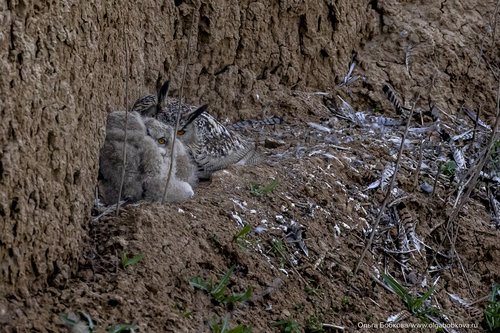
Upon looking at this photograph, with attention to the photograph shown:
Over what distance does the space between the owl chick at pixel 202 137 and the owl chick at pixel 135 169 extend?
118 centimetres

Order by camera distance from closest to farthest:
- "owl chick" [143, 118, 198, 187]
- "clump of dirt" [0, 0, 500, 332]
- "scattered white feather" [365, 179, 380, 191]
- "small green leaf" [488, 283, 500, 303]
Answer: "clump of dirt" [0, 0, 500, 332]
"small green leaf" [488, 283, 500, 303]
"owl chick" [143, 118, 198, 187]
"scattered white feather" [365, 179, 380, 191]

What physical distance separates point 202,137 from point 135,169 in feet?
5.04

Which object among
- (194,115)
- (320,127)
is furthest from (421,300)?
(320,127)

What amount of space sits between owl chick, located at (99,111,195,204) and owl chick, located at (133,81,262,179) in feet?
3.88

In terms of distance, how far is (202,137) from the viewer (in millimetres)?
5289

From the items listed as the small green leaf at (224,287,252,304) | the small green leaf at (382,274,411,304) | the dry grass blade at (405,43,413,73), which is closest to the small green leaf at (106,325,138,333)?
the small green leaf at (224,287,252,304)

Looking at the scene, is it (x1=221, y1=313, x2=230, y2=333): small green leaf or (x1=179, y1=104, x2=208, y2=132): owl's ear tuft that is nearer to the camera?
(x1=221, y1=313, x2=230, y2=333): small green leaf

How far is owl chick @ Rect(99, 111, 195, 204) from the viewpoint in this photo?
375 centimetres

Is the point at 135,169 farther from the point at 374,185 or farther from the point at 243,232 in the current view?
the point at 374,185

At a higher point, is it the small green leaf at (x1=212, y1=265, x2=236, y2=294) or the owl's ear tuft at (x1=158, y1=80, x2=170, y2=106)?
the owl's ear tuft at (x1=158, y1=80, x2=170, y2=106)

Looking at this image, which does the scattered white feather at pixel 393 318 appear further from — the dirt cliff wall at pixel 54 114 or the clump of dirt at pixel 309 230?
the dirt cliff wall at pixel 54 114

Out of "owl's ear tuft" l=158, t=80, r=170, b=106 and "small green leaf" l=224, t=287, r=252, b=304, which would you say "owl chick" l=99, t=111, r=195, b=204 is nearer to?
"small green leaf" l=224, t=287, r=252, b=304

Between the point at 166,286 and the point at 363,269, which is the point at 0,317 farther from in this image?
the point at 363,269

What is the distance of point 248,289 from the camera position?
2936 mm
